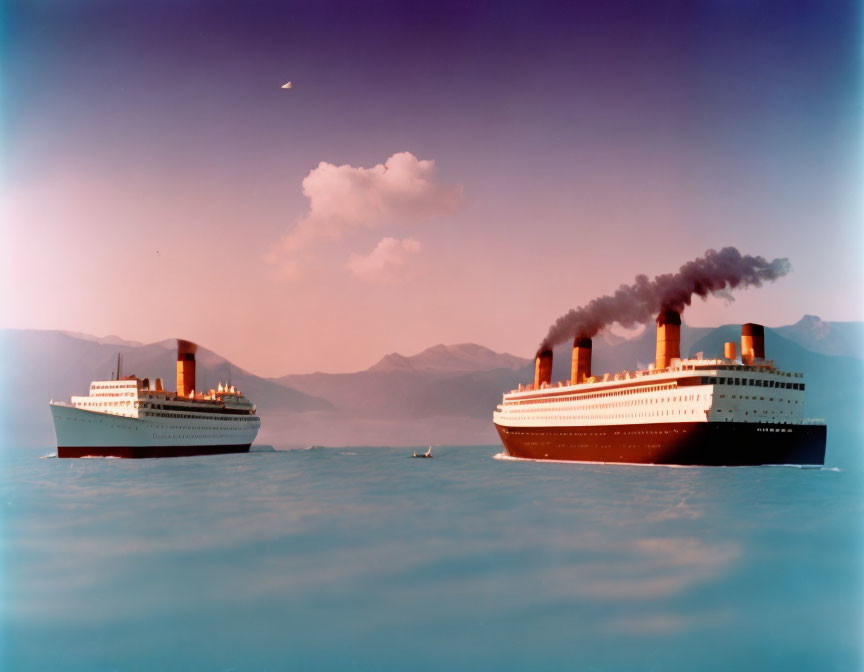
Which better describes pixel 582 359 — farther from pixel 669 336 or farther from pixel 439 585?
pixel 439 585

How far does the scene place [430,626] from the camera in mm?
16906

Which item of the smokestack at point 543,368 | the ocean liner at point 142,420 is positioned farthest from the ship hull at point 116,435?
the smokestack at point 543,368

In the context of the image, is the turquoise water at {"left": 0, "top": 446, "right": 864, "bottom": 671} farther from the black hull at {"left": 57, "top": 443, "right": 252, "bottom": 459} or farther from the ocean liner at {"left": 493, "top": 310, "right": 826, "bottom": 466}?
the black hull at {"left": 57, "top": 443, "right": 252, "bottom": 459}

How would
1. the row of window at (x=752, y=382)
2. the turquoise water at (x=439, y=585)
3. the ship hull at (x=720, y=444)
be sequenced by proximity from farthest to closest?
the row of window at (x=752, y=382) → the ship hull at (x=720, y=444) → the turquoise water at (x=439, y=585)

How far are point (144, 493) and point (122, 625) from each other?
90.9ft

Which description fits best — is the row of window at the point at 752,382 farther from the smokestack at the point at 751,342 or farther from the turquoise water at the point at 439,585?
the turquoise water at the point at 439,585

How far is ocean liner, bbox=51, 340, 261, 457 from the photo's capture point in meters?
83.2

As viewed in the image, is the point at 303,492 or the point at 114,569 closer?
the point at 114,569

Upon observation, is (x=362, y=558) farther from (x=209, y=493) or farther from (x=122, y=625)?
(x=209, y=493)

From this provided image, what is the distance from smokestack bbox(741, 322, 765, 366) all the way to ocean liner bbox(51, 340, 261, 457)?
65591 mm

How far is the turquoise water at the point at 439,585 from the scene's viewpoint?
15594mm

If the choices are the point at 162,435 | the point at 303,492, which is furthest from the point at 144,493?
the point at 162,435

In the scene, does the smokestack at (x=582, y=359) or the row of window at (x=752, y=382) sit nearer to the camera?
the row of window at (x=752, y=382)

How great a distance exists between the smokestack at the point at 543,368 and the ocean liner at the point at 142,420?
1778 inches
